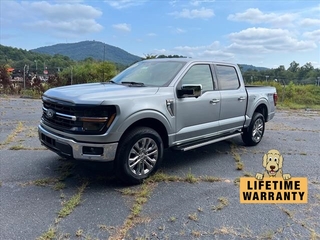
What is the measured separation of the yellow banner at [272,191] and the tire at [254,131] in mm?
2113

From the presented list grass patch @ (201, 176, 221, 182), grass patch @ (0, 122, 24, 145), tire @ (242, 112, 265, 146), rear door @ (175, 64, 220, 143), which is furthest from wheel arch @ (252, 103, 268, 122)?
grass patch @ (0, 122, 24, 145)

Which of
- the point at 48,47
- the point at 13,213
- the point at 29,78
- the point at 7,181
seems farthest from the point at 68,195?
the point at 48,47

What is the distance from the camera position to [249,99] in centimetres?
561

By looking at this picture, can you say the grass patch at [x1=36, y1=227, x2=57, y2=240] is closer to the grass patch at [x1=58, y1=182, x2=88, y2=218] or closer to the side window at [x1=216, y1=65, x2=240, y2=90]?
the grass patch at [x1=58, y1=182, x2=88, y2=218]

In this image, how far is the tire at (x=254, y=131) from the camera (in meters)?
5.81

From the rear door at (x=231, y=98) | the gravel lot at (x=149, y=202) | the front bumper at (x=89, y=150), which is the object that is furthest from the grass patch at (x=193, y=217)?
the rear door at (x=231, y=98)

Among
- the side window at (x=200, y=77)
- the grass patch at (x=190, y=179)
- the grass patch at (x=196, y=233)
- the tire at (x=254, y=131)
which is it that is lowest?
the grass patch at (x=196, y=233)

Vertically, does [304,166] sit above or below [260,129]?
below

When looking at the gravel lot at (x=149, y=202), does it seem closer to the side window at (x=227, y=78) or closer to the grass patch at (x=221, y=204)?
the grass patch at (x=221, y=204)

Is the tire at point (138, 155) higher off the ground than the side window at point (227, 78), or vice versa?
the side window at point (227, 78)

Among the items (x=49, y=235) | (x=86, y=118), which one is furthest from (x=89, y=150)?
(x=49, y=235)

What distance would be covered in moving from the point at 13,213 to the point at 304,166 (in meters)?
4.35

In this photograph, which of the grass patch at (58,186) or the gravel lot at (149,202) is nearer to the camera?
the gravel lot at (149,202)

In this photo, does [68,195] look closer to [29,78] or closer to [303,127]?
[303,127]
